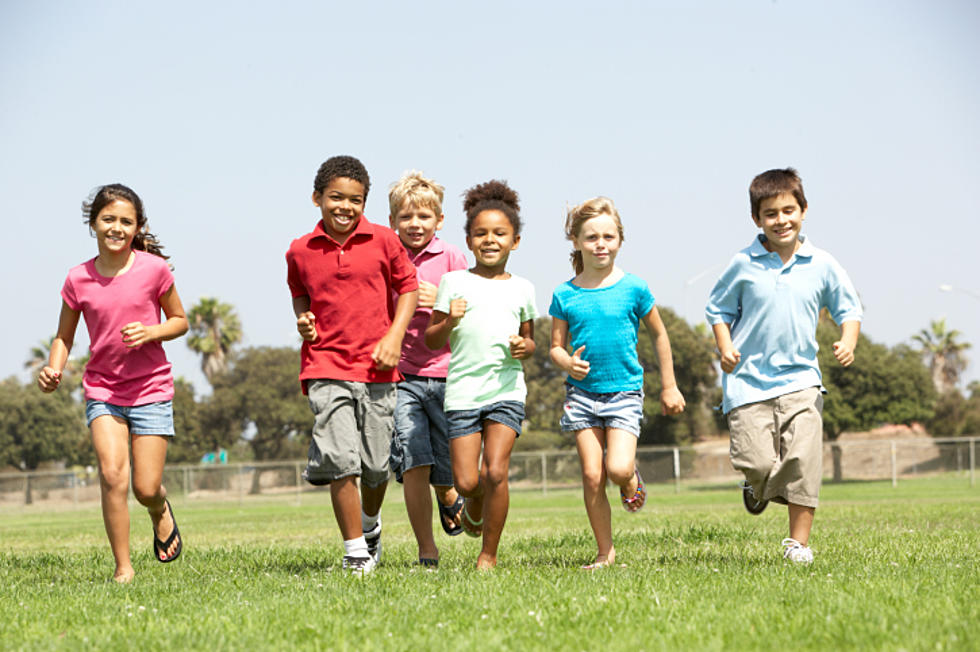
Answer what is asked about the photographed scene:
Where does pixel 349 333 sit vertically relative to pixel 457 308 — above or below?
below

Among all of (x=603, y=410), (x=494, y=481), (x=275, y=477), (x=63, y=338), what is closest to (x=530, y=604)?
(x=494, y=481)

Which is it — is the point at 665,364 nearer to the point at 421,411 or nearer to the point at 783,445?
the point at 783,445

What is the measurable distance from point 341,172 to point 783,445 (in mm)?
3106

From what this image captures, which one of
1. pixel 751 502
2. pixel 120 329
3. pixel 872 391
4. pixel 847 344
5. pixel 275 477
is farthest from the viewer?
Answer: pixel 872 391

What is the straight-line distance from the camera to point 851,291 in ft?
21.4

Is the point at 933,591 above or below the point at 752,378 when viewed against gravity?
below

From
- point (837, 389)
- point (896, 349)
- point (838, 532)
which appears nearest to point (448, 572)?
point (838, 532)

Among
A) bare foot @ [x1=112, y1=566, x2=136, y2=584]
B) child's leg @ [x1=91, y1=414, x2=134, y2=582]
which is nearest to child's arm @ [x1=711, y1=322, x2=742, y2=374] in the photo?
child's leg @ [x1=91, y1=414, x2=134, y2=582]

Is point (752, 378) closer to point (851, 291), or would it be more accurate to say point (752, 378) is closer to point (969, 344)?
point (851, 291)

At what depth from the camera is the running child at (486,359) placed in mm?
6191

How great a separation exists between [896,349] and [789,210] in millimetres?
53734

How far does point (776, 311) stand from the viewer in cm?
639

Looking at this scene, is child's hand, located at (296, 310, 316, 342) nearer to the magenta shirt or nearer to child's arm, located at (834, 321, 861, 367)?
the magenta shirt

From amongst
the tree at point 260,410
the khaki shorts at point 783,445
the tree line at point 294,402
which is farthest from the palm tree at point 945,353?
the khaki shorts at point 783,445
